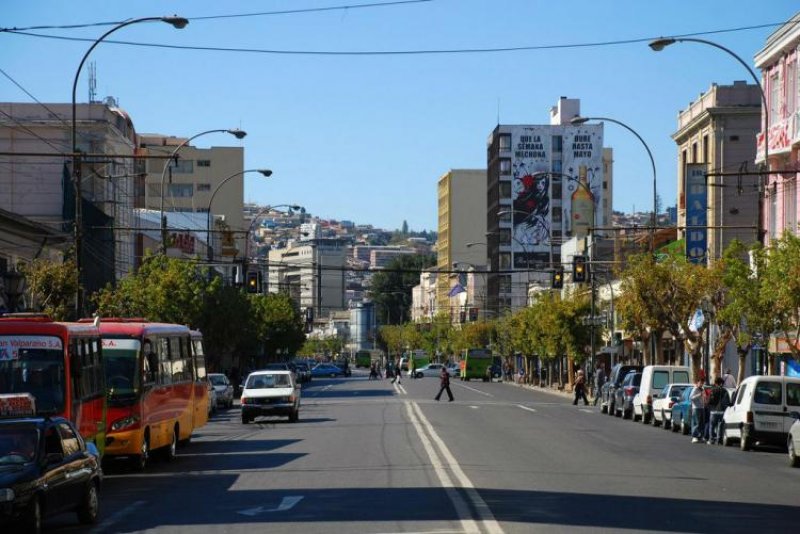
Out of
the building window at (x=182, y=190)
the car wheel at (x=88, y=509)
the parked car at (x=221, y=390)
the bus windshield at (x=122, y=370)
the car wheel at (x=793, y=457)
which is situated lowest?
the parked car at (x=221, y=390)

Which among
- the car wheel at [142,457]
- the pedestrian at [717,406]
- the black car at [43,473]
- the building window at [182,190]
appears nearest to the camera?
the black car at [43,473]

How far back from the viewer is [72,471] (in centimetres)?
1683

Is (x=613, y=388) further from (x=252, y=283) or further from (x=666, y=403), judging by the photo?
(x=252, y=283)

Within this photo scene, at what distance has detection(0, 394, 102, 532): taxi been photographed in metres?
15.0

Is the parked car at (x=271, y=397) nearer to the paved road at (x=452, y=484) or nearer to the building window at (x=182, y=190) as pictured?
the paved road at (x=452, y=484)

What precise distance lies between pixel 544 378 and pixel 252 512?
90.4 m

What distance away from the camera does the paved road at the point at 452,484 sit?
54.7ft

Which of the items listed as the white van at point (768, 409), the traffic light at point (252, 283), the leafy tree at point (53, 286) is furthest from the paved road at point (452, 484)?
the traffic light at point (252, 283)

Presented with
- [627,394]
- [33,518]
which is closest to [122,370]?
[33,518]

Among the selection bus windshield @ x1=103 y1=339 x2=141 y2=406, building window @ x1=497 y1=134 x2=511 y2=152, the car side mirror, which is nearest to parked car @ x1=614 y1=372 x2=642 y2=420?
bus windshield @ x1=103 y1=339 x2=141 y2=406

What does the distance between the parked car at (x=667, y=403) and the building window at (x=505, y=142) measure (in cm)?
12056

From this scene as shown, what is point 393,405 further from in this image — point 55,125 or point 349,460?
point 349,460

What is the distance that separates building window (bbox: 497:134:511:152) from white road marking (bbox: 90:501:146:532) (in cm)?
14637

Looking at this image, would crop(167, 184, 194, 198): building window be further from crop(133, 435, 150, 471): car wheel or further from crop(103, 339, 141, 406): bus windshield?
crop(133, 435, 150, 471): car wheel
